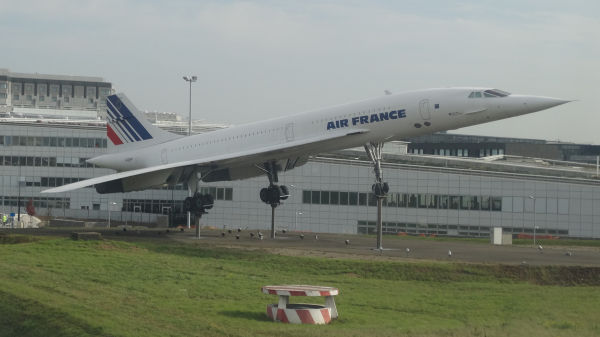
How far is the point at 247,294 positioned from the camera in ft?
86.4

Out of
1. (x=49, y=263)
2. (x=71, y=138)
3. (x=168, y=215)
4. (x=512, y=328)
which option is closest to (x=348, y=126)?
(x=49, y=263)

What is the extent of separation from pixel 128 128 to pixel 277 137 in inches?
527

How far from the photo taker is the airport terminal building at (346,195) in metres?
71.1

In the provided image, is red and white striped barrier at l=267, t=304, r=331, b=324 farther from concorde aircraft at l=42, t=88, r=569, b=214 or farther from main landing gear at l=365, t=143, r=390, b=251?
concorde aircraft at l=42, t=88, r=569, b=214

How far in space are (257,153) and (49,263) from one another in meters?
17.7

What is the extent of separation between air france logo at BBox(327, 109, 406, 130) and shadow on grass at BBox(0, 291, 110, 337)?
23.4 metres

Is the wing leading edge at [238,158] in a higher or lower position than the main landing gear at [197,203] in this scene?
higher

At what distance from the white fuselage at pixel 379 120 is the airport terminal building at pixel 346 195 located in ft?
84.3

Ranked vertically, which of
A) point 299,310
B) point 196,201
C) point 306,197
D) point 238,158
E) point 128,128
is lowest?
point 299,310

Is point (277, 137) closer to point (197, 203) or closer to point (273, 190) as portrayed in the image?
point (273, 190)

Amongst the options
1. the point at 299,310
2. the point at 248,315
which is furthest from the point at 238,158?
the point at 299,310

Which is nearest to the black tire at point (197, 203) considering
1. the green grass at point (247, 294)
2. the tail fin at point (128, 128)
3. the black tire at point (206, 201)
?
the black tire at point (206, 201)

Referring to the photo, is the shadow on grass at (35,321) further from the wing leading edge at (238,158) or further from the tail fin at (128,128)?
the tail fin at (128,128)

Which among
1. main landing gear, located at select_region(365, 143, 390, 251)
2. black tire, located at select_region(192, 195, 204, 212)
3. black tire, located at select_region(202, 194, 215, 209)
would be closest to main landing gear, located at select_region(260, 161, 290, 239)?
black tire, located at select_region(202, 194, 215, 209)
